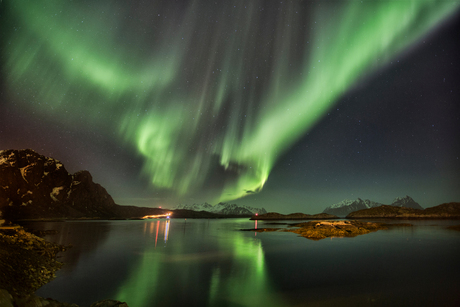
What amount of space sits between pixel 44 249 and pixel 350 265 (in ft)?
114

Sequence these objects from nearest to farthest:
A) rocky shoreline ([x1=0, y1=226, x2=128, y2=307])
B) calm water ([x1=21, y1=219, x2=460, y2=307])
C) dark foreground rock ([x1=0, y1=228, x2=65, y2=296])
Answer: rocky shoreline ([x1=0, y1=226, x2=128, y2=307]) → dark foreground rock ([x1=0, y1=228, x2=65, y2=296]) → calm water ([x1=21, y1=219, x2=460, y2=307])

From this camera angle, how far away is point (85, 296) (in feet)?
52.1

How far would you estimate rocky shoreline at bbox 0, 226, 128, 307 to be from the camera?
9.66 metres

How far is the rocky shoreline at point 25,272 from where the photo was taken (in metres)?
9.66

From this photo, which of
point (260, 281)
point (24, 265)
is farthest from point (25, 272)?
point (260, 281)

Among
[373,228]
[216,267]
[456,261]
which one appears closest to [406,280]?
[456,261]

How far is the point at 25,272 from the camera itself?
17.4 m

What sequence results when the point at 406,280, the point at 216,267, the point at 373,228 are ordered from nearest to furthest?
the point at 406,280 → the point at 216,267 → the point at 373,228

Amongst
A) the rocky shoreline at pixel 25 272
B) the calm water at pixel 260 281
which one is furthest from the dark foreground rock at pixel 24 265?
the calm water at pixel 260 281

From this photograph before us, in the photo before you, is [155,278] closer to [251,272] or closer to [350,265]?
[251,272]

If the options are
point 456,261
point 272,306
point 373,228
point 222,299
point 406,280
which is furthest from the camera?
point 373,228

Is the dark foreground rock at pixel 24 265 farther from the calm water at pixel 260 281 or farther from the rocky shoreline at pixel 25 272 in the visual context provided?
the calm water at pixel 260 281

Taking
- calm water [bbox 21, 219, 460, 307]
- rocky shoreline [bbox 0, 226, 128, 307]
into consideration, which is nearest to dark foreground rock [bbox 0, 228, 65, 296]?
rocky shoreline [bbox 0, 226, 128, 307]

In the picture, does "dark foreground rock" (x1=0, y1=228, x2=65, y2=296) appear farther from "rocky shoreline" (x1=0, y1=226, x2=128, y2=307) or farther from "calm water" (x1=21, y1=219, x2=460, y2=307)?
"calm water" (x1=21, y1=219, x2=460, y2=307)
